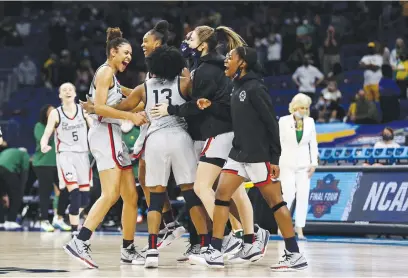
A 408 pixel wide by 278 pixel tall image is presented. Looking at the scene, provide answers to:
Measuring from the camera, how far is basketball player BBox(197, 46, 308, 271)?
27.5ft

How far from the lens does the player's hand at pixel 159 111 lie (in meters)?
8.66

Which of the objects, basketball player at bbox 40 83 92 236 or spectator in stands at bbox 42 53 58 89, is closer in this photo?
basketball player at bbox 40 83 92 236

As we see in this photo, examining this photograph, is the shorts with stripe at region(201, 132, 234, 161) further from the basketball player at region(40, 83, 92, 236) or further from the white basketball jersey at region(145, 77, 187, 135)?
the basketball player at region(40, 83, 92, 236)

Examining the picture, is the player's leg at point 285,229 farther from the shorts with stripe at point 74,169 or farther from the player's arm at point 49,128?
the player's arm at point 49,128

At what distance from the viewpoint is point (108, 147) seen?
891 centimetres

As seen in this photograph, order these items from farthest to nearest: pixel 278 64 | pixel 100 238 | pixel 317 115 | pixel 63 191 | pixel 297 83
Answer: pixel 278 64 → pixel 297 83 → pixel 317 115 → pixel 63 191 → pixel 100 238

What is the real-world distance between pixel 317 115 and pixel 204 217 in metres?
10.7

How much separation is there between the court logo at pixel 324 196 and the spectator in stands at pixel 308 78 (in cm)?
663

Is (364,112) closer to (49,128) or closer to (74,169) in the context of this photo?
(74,169)

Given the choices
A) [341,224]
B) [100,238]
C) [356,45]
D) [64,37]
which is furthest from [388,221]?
[64,37]

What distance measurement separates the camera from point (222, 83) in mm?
9062

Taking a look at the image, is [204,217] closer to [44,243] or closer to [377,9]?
[44,243]

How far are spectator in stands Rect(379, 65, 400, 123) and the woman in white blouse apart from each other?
493cm

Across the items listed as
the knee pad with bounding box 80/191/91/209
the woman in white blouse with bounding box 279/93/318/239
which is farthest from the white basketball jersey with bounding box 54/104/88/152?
the woman in white blouse with bounding box 279/93/318/239
